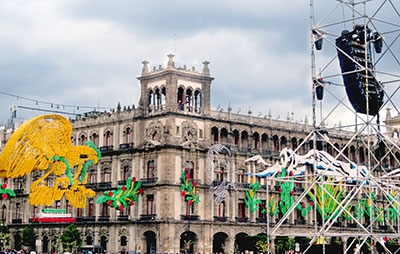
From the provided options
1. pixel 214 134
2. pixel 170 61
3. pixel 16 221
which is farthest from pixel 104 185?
pixel 16 221

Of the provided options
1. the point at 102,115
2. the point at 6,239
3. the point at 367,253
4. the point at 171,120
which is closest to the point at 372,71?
the point at 171,120

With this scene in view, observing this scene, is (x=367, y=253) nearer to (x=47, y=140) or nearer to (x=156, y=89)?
(x=156, y=89)

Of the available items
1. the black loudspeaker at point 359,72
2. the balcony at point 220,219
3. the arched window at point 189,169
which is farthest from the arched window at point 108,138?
the black loudspeaker at point 359,72

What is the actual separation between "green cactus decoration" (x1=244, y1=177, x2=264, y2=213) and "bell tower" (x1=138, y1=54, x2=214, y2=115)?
8.42 m

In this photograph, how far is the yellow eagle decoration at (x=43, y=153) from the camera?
126 ft

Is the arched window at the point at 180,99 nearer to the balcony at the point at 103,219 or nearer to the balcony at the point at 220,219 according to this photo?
the balcony at the point at 220,219

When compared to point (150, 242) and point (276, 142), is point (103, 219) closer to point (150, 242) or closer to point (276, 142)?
point (150, 242)

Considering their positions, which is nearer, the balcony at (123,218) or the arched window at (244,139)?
the balcony at (123,218)

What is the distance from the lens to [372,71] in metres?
32.4

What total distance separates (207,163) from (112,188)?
30.3 ft

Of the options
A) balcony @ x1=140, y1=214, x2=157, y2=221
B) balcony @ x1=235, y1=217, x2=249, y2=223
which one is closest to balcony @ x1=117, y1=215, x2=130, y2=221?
balcony @ x1=140, y1=214, x2=157, y2=221

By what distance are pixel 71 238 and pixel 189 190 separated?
1227 cm

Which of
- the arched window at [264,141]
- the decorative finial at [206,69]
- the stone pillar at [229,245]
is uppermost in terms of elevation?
the decorative finial at [206,69]

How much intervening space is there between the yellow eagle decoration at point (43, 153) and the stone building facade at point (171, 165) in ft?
37.4
